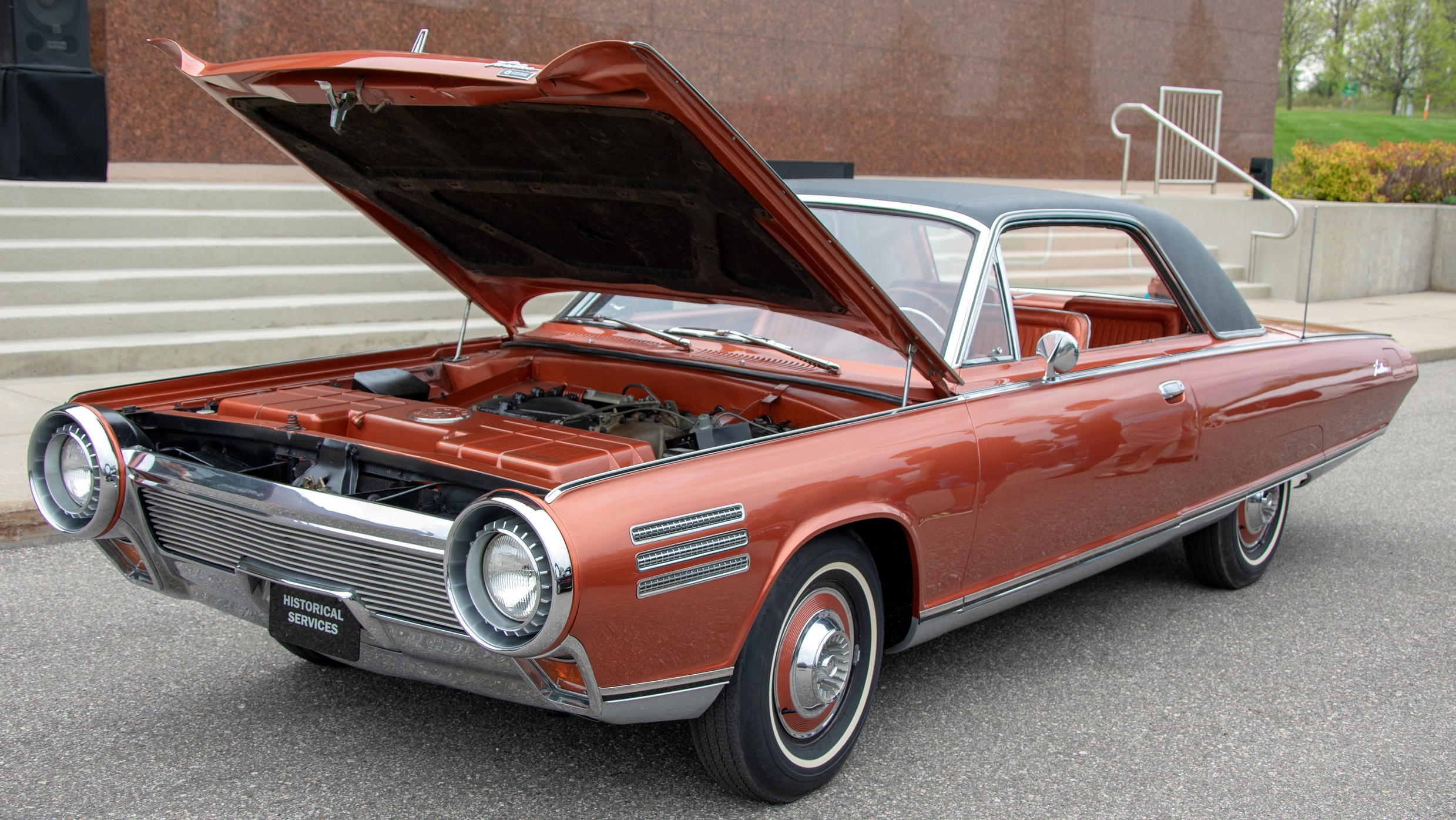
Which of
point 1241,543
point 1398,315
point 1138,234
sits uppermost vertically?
point 1138,234

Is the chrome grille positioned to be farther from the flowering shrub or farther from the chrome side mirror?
the flowering shrub

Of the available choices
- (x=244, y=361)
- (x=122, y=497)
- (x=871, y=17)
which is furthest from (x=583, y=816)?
(x=871, y=17)

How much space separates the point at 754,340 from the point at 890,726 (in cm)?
125

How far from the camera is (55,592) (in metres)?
4.43

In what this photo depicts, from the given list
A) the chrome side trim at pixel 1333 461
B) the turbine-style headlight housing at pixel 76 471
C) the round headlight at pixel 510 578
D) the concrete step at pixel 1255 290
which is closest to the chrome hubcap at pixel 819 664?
the round headlight at pixel 510 578

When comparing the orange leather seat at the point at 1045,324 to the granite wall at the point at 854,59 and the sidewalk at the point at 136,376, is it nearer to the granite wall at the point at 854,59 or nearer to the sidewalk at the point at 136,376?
the sidewalk at the point at 136,376

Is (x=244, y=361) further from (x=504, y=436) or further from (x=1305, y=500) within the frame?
(x=1305, y=500)

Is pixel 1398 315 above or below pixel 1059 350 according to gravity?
below

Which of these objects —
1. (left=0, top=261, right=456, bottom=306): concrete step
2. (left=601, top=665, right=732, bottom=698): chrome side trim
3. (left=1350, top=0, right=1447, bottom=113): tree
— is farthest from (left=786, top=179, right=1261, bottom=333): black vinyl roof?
(left=1350, top=0, right=1447, bottom=113): tree

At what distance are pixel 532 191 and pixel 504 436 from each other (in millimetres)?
887

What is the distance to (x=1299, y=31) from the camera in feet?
157

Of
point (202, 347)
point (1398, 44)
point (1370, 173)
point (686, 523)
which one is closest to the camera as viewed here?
point (686, 523)

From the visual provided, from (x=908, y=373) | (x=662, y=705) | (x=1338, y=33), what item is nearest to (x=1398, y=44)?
(x=1338, y=33)

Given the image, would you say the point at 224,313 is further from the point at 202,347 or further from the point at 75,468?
the point at 75,468
